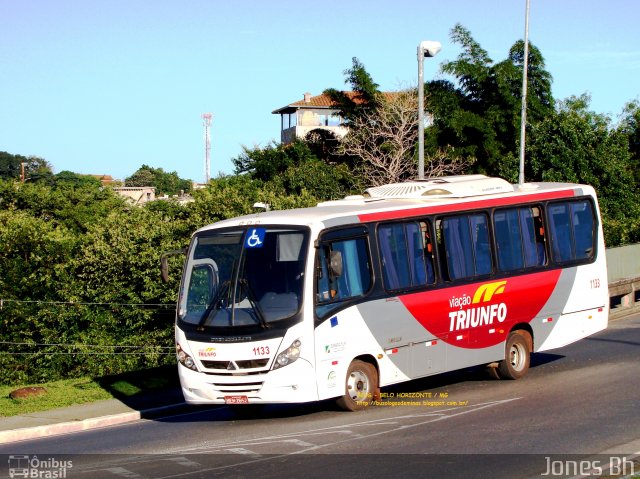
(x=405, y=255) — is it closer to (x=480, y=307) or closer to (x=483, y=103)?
(x=480, y=307)

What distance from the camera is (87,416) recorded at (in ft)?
48.9

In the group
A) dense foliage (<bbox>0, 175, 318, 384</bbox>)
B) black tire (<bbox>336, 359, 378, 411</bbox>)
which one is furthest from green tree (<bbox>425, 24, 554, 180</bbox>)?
black tire (<bbox>336, 359, 378, 411</bbox>)

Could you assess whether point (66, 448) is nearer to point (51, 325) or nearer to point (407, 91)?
point (51, 325)

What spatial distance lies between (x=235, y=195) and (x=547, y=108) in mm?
27183

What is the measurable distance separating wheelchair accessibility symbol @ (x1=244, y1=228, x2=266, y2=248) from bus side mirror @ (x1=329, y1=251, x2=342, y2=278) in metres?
1.02

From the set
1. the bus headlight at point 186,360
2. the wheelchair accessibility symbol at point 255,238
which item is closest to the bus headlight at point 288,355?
the bus headlight at point 186,360

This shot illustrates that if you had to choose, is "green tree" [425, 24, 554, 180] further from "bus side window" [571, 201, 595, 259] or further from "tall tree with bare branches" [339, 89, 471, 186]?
"bus side window" [571, 201, 595, 259]

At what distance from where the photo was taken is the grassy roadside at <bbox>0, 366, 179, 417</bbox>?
15.9 m

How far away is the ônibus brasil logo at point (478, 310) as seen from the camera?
15.5 metres

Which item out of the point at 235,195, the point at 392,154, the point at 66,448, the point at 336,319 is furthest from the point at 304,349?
the point at 392,154

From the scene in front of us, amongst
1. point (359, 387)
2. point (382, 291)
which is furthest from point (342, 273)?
point (359, 387)

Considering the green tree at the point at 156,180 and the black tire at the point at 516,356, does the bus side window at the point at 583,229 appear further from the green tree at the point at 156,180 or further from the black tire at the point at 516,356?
the green tree at the point at 156,180

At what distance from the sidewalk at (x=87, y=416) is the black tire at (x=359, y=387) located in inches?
127

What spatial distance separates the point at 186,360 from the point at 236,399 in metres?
1.01
